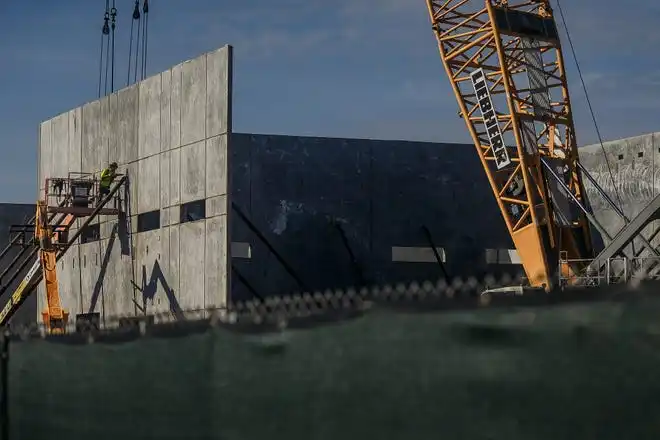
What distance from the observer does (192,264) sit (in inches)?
1185

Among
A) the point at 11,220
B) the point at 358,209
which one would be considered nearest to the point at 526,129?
the point at 358,209

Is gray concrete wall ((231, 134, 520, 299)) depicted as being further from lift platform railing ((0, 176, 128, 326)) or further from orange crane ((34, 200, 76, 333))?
orange crane ((34, 200, 76, 333))

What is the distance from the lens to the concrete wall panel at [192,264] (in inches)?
1169

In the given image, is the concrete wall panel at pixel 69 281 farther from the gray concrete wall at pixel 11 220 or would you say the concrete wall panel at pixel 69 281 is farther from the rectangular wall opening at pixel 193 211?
the gray concrete wall at pixel 11 220

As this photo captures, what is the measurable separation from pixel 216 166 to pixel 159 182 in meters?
3.30

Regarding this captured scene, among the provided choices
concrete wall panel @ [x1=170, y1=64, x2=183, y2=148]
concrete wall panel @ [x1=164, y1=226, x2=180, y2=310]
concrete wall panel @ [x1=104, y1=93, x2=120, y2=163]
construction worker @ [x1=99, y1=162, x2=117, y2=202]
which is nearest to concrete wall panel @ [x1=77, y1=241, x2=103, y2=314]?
construction worker @ [x1=99, y1=162, x2=117, y2=202]

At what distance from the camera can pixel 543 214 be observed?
35.7 metres

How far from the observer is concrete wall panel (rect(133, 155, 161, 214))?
104 ft

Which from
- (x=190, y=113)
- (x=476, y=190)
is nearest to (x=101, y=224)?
(x=190, y=113)

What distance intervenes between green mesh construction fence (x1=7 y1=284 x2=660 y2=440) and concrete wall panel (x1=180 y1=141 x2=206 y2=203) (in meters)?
21.8

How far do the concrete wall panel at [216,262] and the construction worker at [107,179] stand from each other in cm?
500

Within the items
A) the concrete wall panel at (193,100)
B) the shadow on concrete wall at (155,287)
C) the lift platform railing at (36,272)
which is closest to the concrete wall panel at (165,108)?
the concrete wall panel at (193,100)

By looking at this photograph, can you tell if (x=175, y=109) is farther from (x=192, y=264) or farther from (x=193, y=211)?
(x=192, y=264)

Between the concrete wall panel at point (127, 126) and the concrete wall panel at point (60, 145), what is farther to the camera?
the concrete wall panel at point (60, 145)
